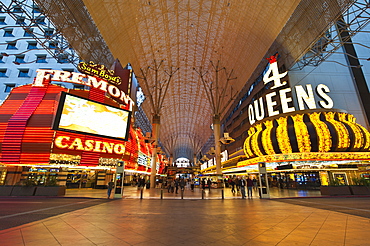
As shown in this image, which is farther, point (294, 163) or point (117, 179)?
point (294, 163)

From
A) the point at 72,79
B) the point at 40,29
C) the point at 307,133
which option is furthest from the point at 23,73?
the point at 307,133

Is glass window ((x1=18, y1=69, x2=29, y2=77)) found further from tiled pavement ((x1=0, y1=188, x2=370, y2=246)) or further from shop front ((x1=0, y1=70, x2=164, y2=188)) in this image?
tiled pavement ((x1=0, y1=188, x2=370, y2=246))

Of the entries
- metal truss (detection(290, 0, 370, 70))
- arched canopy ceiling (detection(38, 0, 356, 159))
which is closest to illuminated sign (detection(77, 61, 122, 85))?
arched canopy ceiling (detection(38, 0, 356, 159))

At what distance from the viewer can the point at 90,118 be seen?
76.9ft

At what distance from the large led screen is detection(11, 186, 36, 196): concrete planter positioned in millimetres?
6218

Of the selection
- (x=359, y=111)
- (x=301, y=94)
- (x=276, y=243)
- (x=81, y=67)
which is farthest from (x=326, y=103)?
(x=81, y=67)

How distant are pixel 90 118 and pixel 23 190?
378 inches

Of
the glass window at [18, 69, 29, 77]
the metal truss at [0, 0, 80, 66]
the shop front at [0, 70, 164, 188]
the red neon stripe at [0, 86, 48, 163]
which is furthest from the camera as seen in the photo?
the glass window at [18, 69, 29, 77]

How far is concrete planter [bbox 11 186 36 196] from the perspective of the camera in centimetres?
1745

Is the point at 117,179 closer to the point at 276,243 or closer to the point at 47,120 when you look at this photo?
the point at 47,120

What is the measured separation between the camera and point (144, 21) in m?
38.5

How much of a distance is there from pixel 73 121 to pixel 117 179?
9.77 metres

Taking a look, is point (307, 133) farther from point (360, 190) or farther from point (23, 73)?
point (23, 73)

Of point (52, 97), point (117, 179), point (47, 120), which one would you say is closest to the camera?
point (117, 179)
